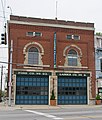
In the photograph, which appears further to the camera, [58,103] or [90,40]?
[90,40]

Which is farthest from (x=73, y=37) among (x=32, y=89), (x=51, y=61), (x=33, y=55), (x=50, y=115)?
(x=50, y=115)

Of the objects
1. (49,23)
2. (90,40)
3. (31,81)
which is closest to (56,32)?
(49,23)

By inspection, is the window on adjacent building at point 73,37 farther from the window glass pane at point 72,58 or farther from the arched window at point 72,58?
the window glass pane at point 72,58

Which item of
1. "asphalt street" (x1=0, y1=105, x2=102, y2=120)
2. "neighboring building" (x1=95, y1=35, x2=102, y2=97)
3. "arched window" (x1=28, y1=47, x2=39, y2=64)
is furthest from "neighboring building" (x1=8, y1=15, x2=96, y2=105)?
"asphalt street" (x1=0, y1=105, x2=102, y2=120)

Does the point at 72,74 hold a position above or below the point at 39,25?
below

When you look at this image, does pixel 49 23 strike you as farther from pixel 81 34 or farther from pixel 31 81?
pixel 31 81

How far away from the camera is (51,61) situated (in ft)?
125

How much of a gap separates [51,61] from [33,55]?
99.7 inches

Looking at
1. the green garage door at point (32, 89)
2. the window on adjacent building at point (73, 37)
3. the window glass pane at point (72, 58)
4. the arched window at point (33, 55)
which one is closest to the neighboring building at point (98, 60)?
the window on adjacent building at point (73, 37)

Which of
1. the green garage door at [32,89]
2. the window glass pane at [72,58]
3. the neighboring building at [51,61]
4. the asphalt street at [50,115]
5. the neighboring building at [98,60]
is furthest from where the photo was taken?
the neighboring building at [98,60]

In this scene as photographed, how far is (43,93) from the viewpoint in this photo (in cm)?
3750

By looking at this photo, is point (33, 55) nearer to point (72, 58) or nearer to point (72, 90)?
point (72, 58)

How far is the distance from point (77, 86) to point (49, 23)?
9388 mm

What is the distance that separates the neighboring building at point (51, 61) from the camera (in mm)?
36906
